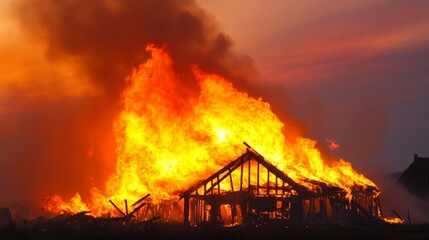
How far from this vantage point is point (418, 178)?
65375mm

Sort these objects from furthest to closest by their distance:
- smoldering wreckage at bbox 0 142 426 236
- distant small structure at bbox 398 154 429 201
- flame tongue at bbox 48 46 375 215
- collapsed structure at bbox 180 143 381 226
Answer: distant small structure at bbox 398 154 429 201 → flame tongue at bbox 48 46 375 215 → collapsed structure at bbox 180 143 381 226 → smoldering wreckage at bbox 0 142 426 236

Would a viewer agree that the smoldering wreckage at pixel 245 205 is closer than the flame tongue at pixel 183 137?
Yes

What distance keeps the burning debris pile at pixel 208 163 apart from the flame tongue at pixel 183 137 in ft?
0.23

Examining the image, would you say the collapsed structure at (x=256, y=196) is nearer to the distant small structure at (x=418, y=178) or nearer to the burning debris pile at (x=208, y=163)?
the burning debris pile at (x=208, y=163)

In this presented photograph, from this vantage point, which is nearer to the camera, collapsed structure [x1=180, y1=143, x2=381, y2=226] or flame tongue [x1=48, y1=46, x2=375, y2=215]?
collapsed structure [x1=180, y1=143, x2=381, y2=226]

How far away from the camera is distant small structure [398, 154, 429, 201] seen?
64650mm

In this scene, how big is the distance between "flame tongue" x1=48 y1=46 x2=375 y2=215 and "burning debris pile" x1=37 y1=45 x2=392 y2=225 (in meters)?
0.07

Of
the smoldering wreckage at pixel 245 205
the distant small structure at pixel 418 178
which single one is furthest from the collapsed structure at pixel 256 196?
the distant small structure at pixel 418 178

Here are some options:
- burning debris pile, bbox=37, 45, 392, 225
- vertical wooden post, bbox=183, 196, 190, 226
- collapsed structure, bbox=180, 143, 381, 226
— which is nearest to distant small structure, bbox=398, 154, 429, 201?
burning debris pile, bbox=37, 45, 392, 225

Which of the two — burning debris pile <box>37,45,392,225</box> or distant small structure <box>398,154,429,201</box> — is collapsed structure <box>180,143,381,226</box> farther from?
distant small structure <box>398,154,429,201</box>

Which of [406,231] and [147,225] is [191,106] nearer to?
[147,225]

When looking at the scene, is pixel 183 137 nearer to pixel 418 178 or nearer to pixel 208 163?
pixel 208 163

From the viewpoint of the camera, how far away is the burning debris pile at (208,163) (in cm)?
4647

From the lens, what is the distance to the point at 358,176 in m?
55.2
